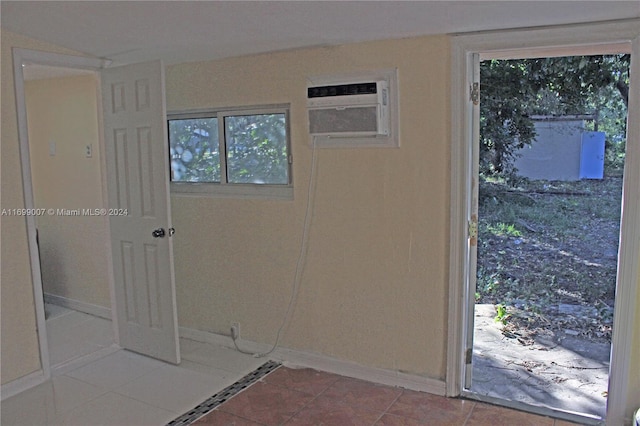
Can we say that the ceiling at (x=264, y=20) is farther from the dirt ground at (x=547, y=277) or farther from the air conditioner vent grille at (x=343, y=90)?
the dirt ground at (x=547, y=277)

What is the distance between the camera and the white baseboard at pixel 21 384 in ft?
9.48

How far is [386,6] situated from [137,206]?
2101 mm

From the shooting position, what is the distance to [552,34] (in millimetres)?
2377

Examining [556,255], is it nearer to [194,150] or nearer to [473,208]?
[473,208]

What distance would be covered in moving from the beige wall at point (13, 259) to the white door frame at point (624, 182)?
2.37 m

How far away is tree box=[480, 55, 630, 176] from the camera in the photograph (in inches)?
149

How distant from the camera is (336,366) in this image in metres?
3.19

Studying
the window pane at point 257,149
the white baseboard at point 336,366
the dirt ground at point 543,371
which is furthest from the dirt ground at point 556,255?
the window pane at point 257,149

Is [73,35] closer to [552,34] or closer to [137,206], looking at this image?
[137,206]

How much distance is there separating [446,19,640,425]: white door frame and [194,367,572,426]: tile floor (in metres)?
0.18

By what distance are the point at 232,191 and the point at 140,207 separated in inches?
23.8

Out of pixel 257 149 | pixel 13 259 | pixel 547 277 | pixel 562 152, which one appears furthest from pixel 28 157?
pixel 547 277

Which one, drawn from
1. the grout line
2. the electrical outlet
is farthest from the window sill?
the grout line

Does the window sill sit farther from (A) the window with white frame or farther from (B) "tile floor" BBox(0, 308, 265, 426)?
(B) "tile floor" BBox(0, 308, 265, 426)
